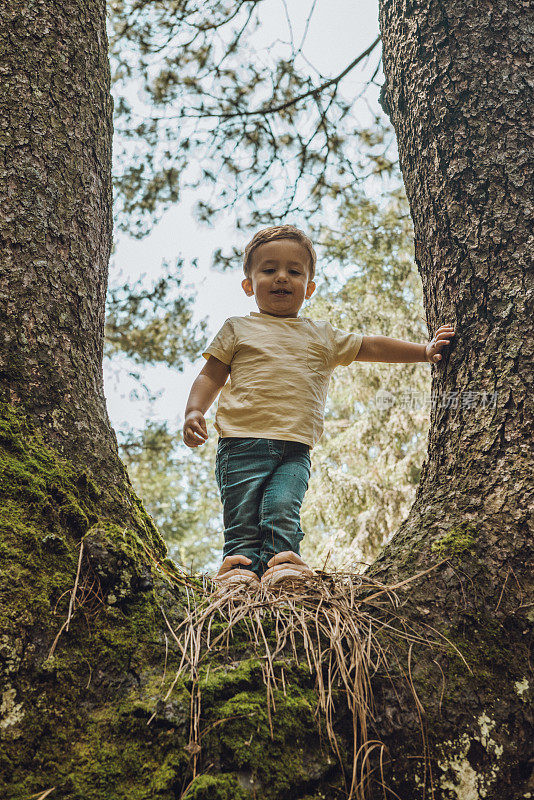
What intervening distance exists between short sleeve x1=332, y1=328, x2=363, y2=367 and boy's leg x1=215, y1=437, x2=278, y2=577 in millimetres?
551

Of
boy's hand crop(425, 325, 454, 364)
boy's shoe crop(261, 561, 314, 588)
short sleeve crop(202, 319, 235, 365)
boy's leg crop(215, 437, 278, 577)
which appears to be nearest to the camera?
boy's shoe crop(261, 561, 314, 588)

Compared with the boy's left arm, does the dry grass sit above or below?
below

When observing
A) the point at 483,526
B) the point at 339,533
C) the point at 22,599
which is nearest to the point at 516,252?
the point at 483,526

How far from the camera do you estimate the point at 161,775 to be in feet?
2.99

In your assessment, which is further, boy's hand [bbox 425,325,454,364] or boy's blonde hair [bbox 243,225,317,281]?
boy's blonde hair [bbox 243,225,317,281]

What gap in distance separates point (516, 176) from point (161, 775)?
172 cm

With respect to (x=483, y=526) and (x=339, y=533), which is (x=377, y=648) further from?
(x=339, y=533)

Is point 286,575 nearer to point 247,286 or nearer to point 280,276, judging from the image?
point 280,276

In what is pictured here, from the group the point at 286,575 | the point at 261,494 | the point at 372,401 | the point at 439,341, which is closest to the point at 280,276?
the point at 261,494

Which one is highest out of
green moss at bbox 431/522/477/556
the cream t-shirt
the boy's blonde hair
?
the boy's blonde hair

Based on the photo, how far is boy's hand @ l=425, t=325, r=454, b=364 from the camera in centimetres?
168

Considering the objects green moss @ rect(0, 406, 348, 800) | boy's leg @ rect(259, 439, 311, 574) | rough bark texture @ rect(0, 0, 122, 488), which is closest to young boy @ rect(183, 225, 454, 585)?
boy's leg @ rect(259, 439, 311, 574)

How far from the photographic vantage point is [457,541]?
1334 mm

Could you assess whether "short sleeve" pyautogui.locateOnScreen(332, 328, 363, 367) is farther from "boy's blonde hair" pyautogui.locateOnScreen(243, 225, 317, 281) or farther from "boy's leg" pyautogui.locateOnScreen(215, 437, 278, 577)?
"boy's leg" pyautogui.locateOnScreen(215, 437, 278, 577)
